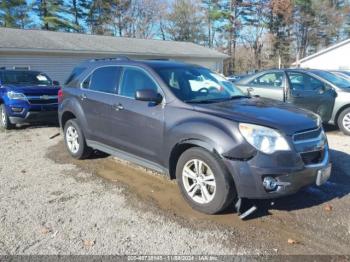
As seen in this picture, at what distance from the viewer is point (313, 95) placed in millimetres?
9047

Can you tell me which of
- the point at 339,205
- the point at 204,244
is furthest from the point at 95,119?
the point at 339,205

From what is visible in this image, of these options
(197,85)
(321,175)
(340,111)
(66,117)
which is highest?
(197,85)

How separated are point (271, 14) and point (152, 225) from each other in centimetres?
4953

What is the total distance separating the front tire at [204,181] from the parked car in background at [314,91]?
4.79 m

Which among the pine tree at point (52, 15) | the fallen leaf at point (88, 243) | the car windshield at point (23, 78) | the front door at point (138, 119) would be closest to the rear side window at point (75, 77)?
the front door at point (138, 119)

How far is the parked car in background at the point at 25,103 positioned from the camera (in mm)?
9586

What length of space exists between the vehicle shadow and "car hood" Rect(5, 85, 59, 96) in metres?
7.16

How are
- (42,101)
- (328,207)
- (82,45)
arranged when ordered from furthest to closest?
(82,45), (42,101), (328,207)

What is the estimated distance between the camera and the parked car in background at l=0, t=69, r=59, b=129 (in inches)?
377

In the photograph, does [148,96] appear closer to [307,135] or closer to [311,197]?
[307,135]

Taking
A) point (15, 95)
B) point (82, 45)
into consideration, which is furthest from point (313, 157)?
point (82, 45)

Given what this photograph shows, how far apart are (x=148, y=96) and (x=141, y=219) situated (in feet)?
4.95

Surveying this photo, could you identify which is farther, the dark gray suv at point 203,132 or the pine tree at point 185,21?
the pine tree at point 185,21

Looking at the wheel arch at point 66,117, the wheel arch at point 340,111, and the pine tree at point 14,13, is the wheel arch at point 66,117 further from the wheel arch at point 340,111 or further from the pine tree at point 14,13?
the pine tree at point 14,13
